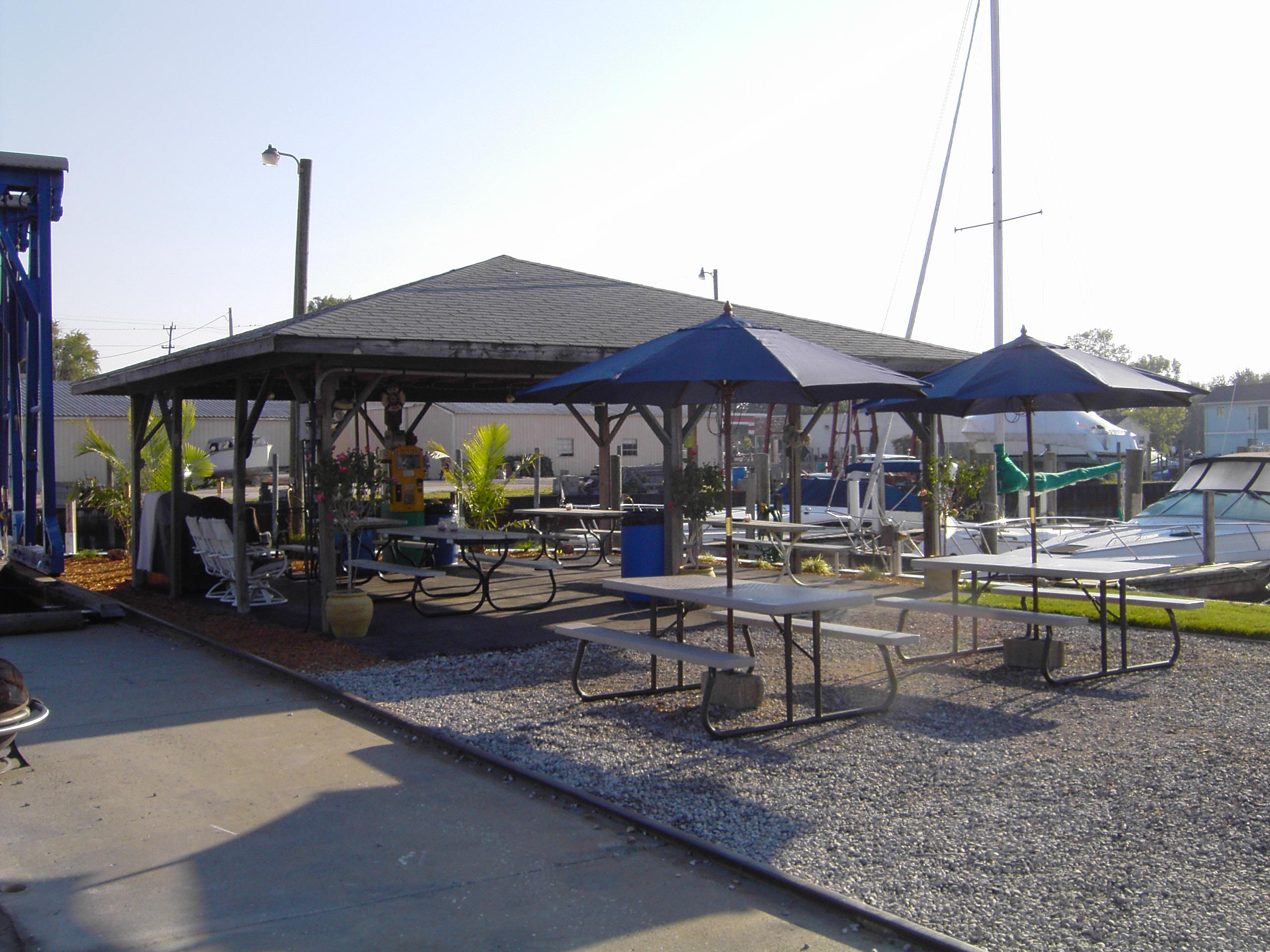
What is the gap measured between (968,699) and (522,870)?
4036mm

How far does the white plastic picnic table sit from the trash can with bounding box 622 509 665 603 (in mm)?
4170

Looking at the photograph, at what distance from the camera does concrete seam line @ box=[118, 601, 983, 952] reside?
Answer: 3.66m

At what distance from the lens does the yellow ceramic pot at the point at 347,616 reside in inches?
389

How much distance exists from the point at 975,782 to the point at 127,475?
18634mm

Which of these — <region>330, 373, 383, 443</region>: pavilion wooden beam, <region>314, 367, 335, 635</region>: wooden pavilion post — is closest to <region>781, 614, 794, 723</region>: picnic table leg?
<region>314, 367, 335, 635</region>: wooden pavilion post

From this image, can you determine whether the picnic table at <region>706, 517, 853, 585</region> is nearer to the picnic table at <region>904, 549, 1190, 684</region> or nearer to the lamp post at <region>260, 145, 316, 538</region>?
the picnic table at <region>904, 549, 1190, 684</region>

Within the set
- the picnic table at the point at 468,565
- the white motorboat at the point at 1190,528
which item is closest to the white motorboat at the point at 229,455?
the picnic table at the point at 468,565

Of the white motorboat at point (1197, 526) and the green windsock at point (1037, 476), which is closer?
the white motorboat at point (1197, 526)

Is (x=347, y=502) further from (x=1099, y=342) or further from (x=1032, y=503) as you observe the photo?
(x=1099, y=342)

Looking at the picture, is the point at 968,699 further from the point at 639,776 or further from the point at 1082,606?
the point at 1082,606

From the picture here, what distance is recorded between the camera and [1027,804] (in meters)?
4.98

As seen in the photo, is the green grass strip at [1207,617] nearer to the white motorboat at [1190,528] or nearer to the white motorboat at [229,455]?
the white motorboat at [1190,528]

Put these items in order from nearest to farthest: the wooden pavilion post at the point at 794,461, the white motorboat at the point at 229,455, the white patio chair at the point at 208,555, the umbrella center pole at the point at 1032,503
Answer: the umbrella center pole at the point at 1032,503
the white patio chair at the point at 208,555
the wooden pavilion post at the point at 794,461
the white motorboat at the point at 229,455

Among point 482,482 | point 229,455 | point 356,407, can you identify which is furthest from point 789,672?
point 229,455
